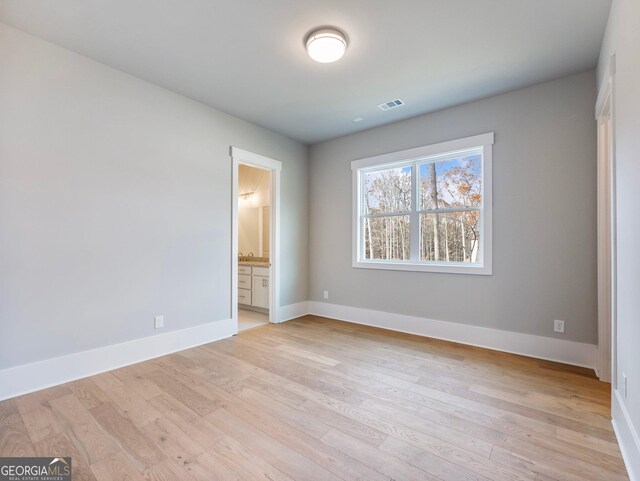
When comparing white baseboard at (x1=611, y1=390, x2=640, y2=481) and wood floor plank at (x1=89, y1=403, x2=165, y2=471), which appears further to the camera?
wood floor plank at (x1=89, y1=403, x2=165, y2=471)

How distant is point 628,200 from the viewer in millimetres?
1631

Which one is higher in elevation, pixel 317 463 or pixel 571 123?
pixel 571 123

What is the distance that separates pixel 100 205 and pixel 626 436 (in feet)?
13.4

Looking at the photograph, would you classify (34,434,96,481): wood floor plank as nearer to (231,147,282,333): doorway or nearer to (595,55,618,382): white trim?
(231,147,282,333): doorway

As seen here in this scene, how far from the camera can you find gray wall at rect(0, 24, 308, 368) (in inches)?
92.2

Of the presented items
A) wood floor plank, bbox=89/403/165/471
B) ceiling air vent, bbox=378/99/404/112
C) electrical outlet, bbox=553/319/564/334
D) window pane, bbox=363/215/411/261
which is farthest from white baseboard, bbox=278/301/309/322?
electrical outlet, bbox=553/319/564/334

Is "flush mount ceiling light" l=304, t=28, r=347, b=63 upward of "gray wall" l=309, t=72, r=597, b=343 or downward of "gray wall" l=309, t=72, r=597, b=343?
upward

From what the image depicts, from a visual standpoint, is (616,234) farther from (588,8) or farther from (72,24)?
(72,24)

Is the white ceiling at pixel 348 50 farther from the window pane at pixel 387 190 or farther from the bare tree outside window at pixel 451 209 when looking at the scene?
the window pane at pixel 387 190

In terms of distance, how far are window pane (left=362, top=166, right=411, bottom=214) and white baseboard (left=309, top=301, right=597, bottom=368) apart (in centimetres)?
149

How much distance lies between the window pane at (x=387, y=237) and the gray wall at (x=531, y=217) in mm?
337

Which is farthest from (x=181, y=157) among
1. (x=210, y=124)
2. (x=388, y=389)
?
(x=388, y=389)

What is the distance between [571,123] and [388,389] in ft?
10.1

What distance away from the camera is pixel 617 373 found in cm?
190
